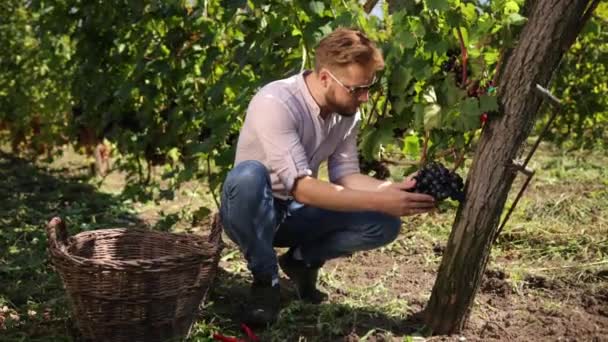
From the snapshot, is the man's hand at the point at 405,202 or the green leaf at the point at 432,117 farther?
the green leaf at the point at 432,117

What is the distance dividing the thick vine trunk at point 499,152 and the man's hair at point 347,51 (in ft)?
1.52

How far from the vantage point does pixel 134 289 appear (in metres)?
2.55

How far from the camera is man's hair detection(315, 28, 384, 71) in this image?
2.69 m

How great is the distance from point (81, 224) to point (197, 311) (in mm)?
2094

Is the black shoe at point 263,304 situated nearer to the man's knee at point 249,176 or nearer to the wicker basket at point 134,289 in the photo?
the wicker basket at point 134,289

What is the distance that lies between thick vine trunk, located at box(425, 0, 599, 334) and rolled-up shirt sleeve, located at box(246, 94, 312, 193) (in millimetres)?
583

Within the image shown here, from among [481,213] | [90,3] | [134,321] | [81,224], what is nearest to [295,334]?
[134,321]

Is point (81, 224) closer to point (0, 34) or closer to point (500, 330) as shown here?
point (500, 330)

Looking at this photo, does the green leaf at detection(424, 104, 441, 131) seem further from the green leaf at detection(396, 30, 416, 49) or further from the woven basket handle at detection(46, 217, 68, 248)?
the woven basket handle at detection(46, 217, 68, 248)

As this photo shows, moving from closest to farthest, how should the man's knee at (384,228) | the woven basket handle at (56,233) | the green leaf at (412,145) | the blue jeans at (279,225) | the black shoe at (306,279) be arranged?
the woven basket handle at (56,233)
the blue jeans at (279,225)
the man's knee at (384,228)
the black shoe at (306,279)
the green leaf at (412,145)

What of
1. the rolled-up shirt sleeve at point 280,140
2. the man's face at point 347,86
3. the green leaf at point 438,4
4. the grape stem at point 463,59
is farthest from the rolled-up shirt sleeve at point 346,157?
the green leaf at point 438,4

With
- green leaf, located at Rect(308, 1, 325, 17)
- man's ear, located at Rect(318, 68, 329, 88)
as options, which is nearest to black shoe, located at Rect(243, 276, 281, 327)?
man's ear, located at Rect(318, 68, 329, 88)

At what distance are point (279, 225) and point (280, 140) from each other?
513 mm

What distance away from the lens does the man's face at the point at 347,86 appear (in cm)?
270
